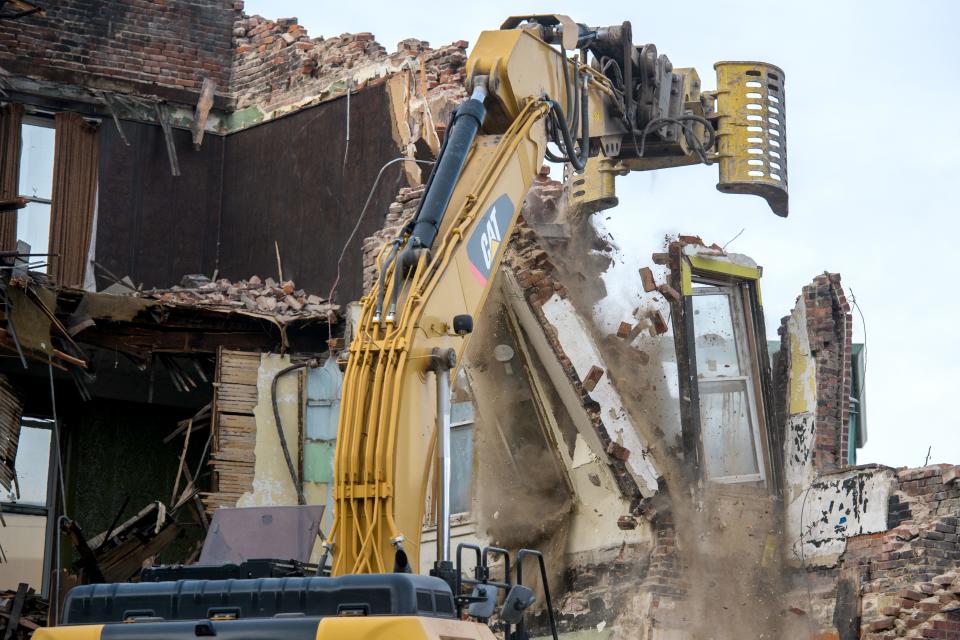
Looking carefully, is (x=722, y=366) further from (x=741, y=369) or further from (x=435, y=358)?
(x=435, y=358)

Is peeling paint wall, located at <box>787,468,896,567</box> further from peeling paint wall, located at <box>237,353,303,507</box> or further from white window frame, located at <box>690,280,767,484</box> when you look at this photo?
peeling paint wall, located at <box>237,353,303,507</box>

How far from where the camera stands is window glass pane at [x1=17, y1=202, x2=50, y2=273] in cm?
1703

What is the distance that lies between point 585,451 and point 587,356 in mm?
965

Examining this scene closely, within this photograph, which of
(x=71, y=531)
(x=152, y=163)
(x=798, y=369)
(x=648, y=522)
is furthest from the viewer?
(x=152, y=163)

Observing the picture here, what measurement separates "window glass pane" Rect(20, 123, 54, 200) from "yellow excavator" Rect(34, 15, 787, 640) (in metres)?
7.80

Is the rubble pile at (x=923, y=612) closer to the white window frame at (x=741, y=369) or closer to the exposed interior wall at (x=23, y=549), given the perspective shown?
the white window frame at (x=741, y=369)

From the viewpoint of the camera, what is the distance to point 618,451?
14.0 metres

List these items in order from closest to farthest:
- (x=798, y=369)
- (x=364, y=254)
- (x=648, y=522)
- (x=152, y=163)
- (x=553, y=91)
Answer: (x=553, y=91) → (x=648, y=522) → (x=798, y=369) → (x=364, y=254) → (x=152, y=163)

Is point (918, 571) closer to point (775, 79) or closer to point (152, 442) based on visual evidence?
point (775, 79)

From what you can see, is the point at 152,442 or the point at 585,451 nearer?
the point at 585,451

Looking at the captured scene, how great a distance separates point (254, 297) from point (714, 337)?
5.11 metres

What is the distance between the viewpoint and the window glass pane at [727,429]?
14508mm

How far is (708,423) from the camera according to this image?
14531mm

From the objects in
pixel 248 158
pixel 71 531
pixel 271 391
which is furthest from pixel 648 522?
pixel 248 158
